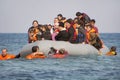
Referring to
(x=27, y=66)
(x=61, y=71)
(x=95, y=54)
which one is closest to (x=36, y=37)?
(x=95, y=54)

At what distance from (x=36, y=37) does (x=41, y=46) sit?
1.69 meters

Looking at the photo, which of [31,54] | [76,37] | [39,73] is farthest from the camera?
[76,37]

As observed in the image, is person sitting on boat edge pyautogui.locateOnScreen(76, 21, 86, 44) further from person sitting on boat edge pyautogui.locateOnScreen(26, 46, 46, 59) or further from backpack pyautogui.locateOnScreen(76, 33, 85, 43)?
person sitting on boat edge pyautogui.locateOnScreen(26, 46, 46, 59)

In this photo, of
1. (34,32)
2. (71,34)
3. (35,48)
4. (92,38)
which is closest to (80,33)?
(71,34)

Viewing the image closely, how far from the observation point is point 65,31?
86.5ft

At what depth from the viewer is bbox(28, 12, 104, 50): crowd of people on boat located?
86.8 feet

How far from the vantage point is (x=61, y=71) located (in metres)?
21.1

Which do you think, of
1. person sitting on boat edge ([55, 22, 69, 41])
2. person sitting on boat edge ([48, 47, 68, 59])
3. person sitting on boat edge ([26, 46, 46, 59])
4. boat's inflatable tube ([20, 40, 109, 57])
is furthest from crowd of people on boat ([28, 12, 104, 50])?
→ person sitting on boat edge ([26, 46, 46, 59])

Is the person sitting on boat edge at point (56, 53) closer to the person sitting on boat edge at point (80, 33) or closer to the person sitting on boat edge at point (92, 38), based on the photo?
the person sitting on boat edge at point (80, 33)

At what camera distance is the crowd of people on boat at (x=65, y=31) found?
2645 cm

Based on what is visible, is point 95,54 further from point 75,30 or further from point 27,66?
point 27,66

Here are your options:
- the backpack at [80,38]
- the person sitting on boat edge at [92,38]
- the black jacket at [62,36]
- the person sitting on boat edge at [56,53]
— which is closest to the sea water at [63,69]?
the person sitting on boat edge at [56,53]

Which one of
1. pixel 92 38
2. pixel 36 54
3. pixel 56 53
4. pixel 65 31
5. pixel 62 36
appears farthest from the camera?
pixel 92 38

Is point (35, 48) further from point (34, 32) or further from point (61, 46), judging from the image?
point (34, 32)
